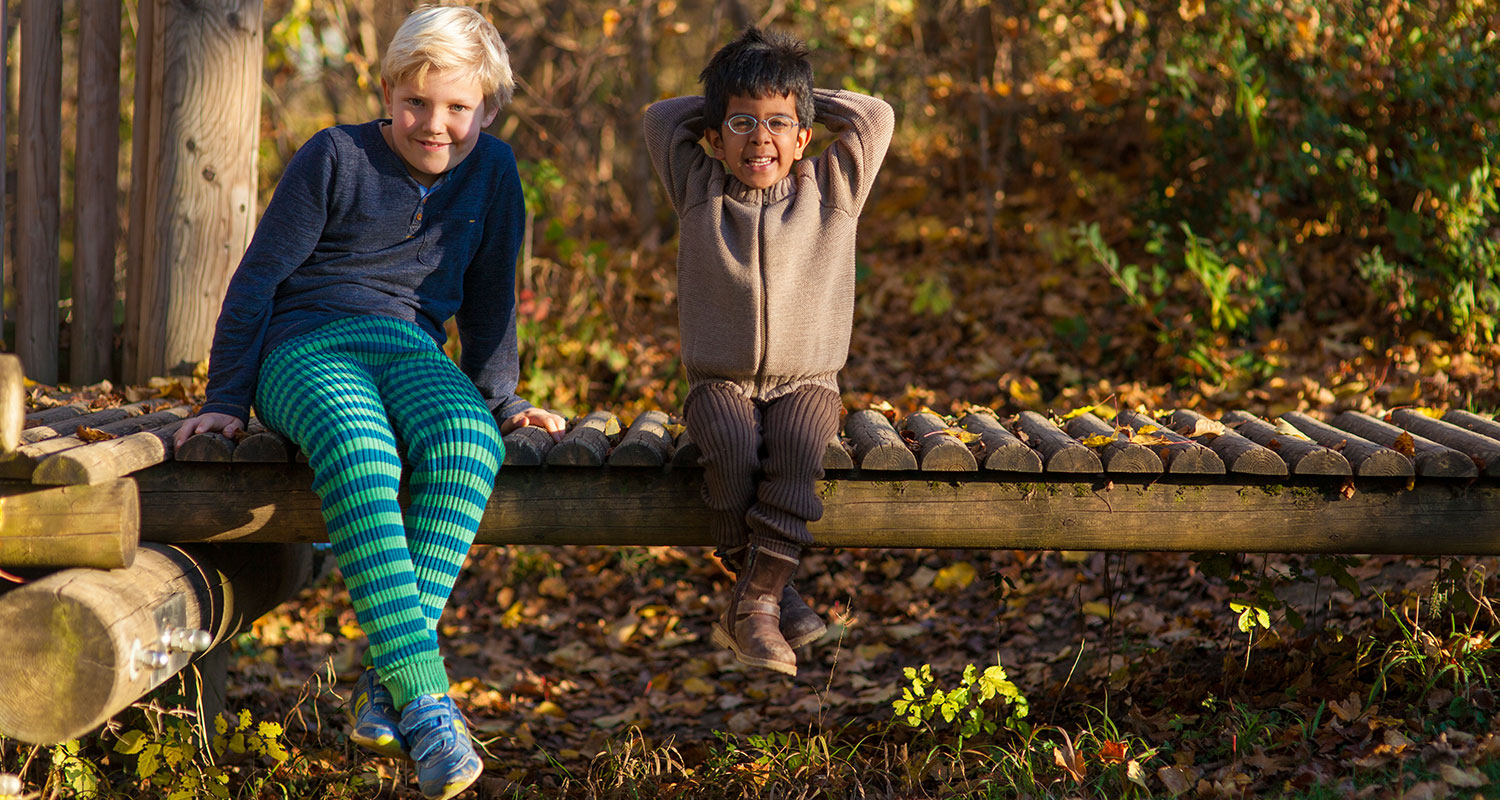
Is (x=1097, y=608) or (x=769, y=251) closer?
(x=769, y=251)

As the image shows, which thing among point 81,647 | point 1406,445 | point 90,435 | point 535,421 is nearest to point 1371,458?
point 1406,445

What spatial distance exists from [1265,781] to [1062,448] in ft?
3.35

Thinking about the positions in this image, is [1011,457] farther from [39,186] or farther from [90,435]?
[39,186]

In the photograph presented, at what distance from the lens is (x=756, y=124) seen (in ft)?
9.89

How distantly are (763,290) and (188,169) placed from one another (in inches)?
94.0

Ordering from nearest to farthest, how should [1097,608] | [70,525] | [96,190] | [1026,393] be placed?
[70,525], [96,190], [1097,608], [1026,393]

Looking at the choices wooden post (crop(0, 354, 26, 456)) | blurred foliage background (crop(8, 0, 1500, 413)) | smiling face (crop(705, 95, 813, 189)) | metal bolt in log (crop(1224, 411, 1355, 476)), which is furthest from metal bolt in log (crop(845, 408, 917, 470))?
Result: blurred foliage background (crop(8, 0, 1500, 413))

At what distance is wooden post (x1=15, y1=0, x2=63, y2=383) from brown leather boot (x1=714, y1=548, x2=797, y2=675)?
9.91 feet

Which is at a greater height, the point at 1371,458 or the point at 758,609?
the point at 1371,458

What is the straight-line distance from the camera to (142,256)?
4.29m

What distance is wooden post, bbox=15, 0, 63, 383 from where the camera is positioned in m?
4.16

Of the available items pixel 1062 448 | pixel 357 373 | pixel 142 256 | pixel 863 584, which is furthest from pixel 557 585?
pixel 1062 448

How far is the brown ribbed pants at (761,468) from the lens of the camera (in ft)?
9.41

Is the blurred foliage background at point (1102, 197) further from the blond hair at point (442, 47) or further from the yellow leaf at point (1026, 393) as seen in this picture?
the blond hair at point (442, 47)
